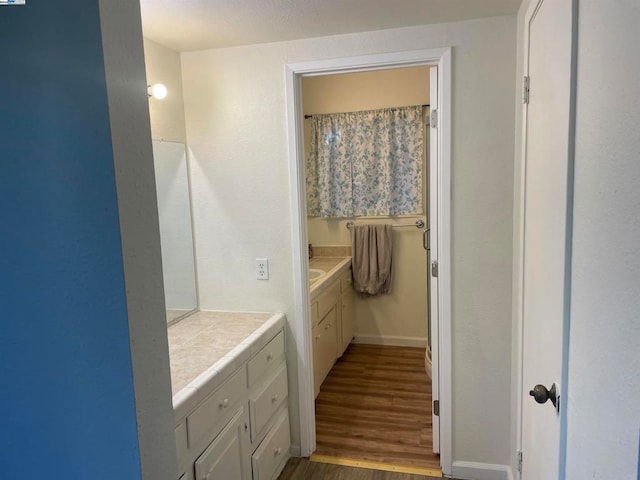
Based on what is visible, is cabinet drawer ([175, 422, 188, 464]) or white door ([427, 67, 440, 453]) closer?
cabinet drawer ([175, 422, 188, 464])

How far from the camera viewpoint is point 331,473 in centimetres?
232

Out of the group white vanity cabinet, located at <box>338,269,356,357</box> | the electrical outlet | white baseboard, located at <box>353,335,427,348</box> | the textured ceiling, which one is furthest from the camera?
white baseboard, located at <box>353,335,427,348</box>

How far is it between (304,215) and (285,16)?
0.96 m

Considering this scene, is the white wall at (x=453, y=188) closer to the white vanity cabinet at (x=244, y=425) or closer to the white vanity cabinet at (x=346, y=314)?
the white vanity cabinet at (x=244, y=425)

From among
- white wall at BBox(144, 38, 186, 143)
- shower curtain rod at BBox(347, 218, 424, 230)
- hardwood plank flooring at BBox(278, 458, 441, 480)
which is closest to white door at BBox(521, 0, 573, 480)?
hardwood plank flooring at BBox(278, 458, 441, 480)

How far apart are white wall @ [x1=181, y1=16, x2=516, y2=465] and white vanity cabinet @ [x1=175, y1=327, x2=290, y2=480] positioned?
17 centimetres

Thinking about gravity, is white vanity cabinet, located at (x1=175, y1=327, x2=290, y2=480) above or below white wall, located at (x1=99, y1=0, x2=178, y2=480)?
below

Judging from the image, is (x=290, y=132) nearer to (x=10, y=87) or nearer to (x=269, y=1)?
(x=269, y=1)

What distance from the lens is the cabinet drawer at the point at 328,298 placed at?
3086mm

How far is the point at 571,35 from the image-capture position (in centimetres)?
104

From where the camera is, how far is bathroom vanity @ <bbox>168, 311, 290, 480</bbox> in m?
1.54

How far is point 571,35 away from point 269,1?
1125 mm

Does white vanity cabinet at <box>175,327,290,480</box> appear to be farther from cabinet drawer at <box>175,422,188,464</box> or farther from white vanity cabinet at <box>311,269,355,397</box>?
white vanity cabinet at <box>311,269,355,397</box>

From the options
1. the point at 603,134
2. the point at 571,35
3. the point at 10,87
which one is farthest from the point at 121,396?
the point at 571,35
